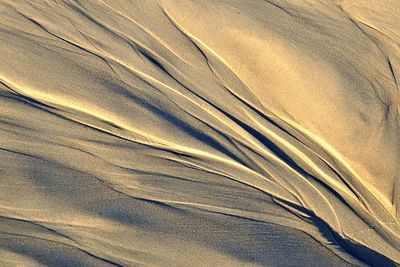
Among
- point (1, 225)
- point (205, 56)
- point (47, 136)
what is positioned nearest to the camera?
point (1, 225)

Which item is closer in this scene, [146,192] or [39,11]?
[146,192]

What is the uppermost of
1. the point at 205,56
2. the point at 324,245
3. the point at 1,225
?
the point at 205,56

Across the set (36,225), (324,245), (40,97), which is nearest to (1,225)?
(36,225)

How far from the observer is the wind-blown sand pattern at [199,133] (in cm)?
248

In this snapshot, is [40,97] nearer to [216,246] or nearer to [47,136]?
[47,136]

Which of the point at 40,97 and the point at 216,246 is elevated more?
the point at 40,97

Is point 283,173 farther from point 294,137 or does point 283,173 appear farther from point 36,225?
point 36,225

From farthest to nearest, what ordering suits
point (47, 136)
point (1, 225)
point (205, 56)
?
point (205, 56) → point (47, 136) → point (1, 225)

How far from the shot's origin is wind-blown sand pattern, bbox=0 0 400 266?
8.13ft

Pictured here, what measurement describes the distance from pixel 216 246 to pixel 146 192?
0.45 meters

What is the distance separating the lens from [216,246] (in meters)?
2.48

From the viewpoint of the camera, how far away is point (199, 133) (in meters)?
2.69

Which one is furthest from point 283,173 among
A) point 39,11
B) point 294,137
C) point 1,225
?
point 39,11

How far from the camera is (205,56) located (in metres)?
2.84
